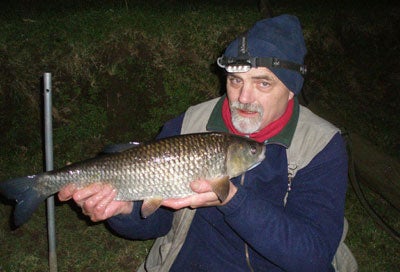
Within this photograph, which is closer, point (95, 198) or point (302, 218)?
point (302, 218)

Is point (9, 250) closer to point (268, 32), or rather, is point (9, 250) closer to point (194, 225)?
point (194, 225)

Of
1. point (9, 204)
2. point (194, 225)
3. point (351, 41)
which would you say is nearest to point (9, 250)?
point (9, 204)

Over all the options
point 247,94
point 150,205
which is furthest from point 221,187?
point 247,94

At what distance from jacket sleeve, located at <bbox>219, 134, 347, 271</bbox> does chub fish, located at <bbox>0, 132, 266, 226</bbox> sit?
12.5 inches

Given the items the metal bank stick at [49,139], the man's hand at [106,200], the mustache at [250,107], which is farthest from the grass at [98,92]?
the mustache at [250,107]

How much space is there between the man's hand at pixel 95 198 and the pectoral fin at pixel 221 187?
78cm

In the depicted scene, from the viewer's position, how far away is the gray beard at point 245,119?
2.54 m

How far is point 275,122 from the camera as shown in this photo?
2684 millimetres

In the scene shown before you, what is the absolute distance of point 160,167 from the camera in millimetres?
2441

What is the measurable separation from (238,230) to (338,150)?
3.17ft

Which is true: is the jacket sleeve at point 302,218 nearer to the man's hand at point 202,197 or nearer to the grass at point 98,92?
the man's hand at point 202,197

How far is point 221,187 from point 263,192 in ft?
1.91

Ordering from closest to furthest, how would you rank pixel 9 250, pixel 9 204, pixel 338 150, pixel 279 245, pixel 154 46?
pixel 279 245, pixel 338 150, pixel 9 250, pixel 9 204, pixel 154 46

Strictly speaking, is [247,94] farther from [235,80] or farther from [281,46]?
[281,46]
